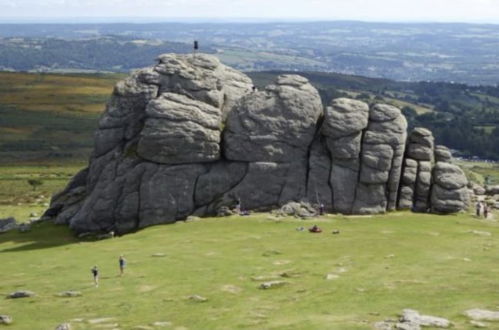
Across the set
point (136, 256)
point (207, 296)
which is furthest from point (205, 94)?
point (207, 296)

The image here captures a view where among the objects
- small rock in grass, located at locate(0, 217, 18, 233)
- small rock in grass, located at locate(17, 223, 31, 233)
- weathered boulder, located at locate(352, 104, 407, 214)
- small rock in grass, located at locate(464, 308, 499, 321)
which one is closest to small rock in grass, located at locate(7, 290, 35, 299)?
small rock in grass, located at locate(464, 308, 499, 321)

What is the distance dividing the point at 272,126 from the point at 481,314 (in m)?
54.9

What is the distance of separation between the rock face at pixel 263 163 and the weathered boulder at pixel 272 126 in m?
0.15

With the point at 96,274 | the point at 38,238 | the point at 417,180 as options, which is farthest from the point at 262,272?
the point at 38,238

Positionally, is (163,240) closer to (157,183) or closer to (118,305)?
(157,183)

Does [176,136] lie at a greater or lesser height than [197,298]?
greater

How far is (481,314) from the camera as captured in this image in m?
42.7

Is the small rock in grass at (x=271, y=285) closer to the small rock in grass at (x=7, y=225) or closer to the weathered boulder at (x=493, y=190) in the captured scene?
→ the small rock in grass at (x=7, y=225)

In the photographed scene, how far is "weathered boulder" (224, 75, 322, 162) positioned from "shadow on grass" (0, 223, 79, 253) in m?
26.9

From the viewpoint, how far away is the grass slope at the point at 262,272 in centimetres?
4700

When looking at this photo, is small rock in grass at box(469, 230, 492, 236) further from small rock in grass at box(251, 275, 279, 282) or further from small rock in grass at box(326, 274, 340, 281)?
small rock in grass at box(251, 275, 279, 282)

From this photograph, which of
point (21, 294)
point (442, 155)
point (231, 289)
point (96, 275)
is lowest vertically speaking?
point (21, 294)

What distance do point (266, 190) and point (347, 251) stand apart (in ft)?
84.4

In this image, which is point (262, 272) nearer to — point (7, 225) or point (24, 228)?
point (24, 228)
